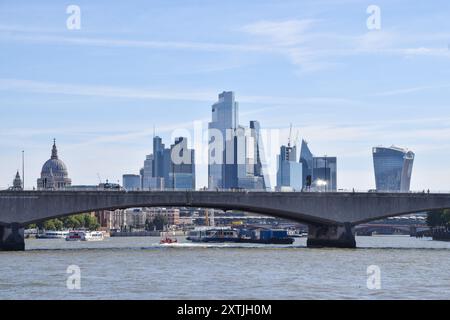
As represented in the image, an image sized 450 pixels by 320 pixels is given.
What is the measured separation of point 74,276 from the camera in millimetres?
62906

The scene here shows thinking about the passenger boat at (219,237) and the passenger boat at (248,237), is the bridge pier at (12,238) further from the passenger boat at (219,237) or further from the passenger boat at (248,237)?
the passenger boat at (219,237)

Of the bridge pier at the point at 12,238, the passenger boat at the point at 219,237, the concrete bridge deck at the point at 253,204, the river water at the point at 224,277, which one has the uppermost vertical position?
the concrete bridge deck at the point at 253,204

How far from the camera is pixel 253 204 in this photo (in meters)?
117

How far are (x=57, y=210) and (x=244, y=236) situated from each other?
6692cm

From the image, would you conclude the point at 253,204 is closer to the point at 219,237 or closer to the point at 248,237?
the point at 248,237

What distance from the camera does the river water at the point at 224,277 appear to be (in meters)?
51.7

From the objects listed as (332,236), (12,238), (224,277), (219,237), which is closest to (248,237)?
(219,237)

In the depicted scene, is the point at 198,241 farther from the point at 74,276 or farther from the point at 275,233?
the point at 74,276

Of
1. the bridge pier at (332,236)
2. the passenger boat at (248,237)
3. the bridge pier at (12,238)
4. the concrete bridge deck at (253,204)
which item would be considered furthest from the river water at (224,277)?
the passenger boat at (248,237)

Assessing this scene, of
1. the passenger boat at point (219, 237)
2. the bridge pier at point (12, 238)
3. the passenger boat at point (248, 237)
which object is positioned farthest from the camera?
the passenger boat at point (219, 237)

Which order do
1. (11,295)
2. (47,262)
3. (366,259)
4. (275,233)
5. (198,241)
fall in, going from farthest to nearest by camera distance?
(198,241)
(275,233)
(366,259)
(47,262)
(11,295)

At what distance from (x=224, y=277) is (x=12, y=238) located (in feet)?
172

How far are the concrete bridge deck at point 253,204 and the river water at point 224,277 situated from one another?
68.0 feet
